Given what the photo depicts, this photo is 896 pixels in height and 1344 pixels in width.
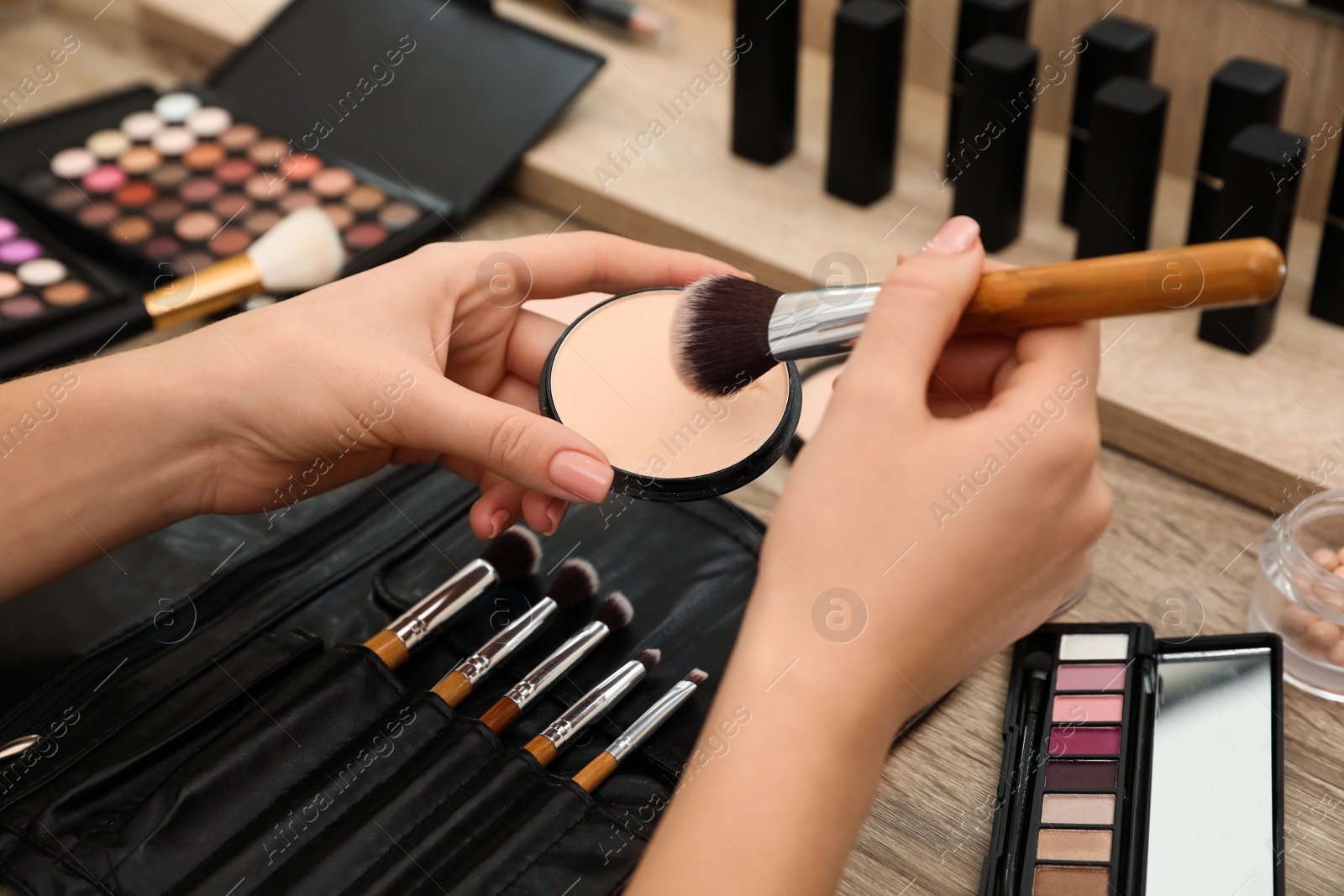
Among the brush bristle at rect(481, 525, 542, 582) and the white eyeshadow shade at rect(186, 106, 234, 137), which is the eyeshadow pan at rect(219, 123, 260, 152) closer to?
the white eyeshadow shade at rect(186, 106, 234, 137)

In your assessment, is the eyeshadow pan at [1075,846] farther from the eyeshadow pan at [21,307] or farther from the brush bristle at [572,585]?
the eyeshadow pan at [21,307]

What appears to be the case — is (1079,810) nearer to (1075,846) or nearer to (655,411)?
(1075,846)

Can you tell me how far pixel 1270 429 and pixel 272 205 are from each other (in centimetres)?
92

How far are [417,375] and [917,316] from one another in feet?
1.05

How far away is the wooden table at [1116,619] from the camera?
0.66 metres

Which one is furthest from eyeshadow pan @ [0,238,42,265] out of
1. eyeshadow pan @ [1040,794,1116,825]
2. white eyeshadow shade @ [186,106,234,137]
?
eyeshadow pan @ [1040,794,1116,825]

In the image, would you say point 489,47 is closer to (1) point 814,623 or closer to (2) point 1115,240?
(2) point 1115,240

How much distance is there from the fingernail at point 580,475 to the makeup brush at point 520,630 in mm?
145

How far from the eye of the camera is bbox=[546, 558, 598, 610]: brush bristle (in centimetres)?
76

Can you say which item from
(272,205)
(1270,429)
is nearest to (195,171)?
(272,205)

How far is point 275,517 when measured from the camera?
849 mm

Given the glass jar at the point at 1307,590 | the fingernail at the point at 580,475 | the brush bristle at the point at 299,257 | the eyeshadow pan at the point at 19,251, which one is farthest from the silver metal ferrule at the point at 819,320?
the eyeshadow pan at the point at 19,251

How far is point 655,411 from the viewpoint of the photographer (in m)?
0.70

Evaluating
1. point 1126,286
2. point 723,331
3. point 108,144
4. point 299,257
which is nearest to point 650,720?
point 723,331
